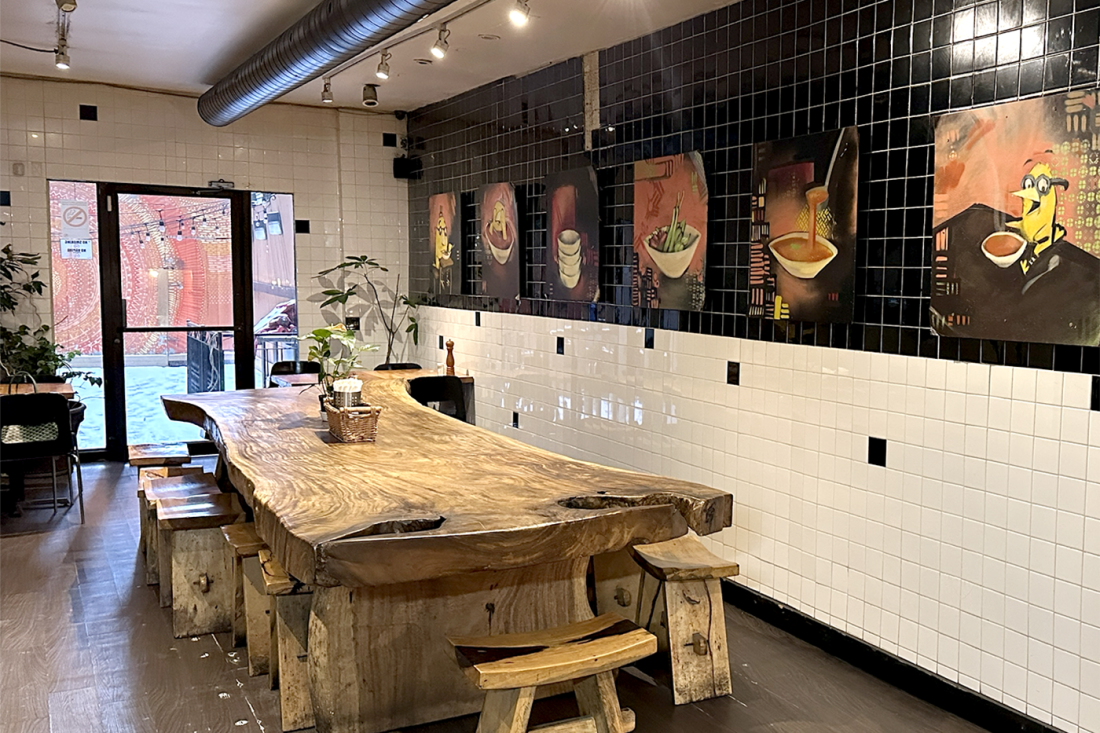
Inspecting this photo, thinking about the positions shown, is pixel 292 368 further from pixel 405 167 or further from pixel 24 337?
pixel 405 167

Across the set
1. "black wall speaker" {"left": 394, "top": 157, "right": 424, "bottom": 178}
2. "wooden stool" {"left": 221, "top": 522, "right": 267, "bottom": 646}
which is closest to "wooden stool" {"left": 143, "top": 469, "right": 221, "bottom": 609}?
"wooden stool" {"left": 221, "top": 522, "right": 267, "bottom": 646}

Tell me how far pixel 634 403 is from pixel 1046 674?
2.48 metres

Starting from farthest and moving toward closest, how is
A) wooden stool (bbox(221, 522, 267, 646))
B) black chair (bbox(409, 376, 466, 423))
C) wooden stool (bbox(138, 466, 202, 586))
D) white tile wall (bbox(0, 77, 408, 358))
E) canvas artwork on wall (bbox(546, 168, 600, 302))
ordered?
white tile wall (bbox(0, 77, 408, 358)), black chair (bbox(409, 376, 466, 423)), canvas artwork on wall (bbox(546, 168, 600, 302)), wooden stool (bbox(138, 466, 202, 586)), wooden stool (bbox(221, 522, 267, 646))

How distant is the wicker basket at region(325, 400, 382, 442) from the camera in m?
3.78

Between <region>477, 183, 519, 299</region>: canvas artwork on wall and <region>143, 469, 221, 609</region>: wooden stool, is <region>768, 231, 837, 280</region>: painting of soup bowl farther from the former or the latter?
<region>143, 469, 221, 609</region>: wooden stool

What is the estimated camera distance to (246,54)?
599 cm

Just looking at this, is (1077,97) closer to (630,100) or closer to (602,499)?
(602,499)

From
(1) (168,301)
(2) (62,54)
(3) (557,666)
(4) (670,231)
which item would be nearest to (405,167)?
(1) (168,301)

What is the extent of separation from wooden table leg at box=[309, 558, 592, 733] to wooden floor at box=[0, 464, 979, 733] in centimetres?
14

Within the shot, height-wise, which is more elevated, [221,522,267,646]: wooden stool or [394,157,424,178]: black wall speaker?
[394,157,424,178]: black wall speaker

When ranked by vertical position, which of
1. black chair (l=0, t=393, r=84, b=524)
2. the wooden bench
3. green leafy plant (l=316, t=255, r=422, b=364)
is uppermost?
green leafy plant (l=316, t=255, r=422, b=364)

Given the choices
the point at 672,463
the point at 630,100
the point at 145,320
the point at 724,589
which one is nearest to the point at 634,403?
the point at 672,463

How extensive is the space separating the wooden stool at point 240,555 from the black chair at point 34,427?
1.94 metres

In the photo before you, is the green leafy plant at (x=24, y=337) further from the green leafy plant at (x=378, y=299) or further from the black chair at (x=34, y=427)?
the green leafy plant at (x=378, y=299)
